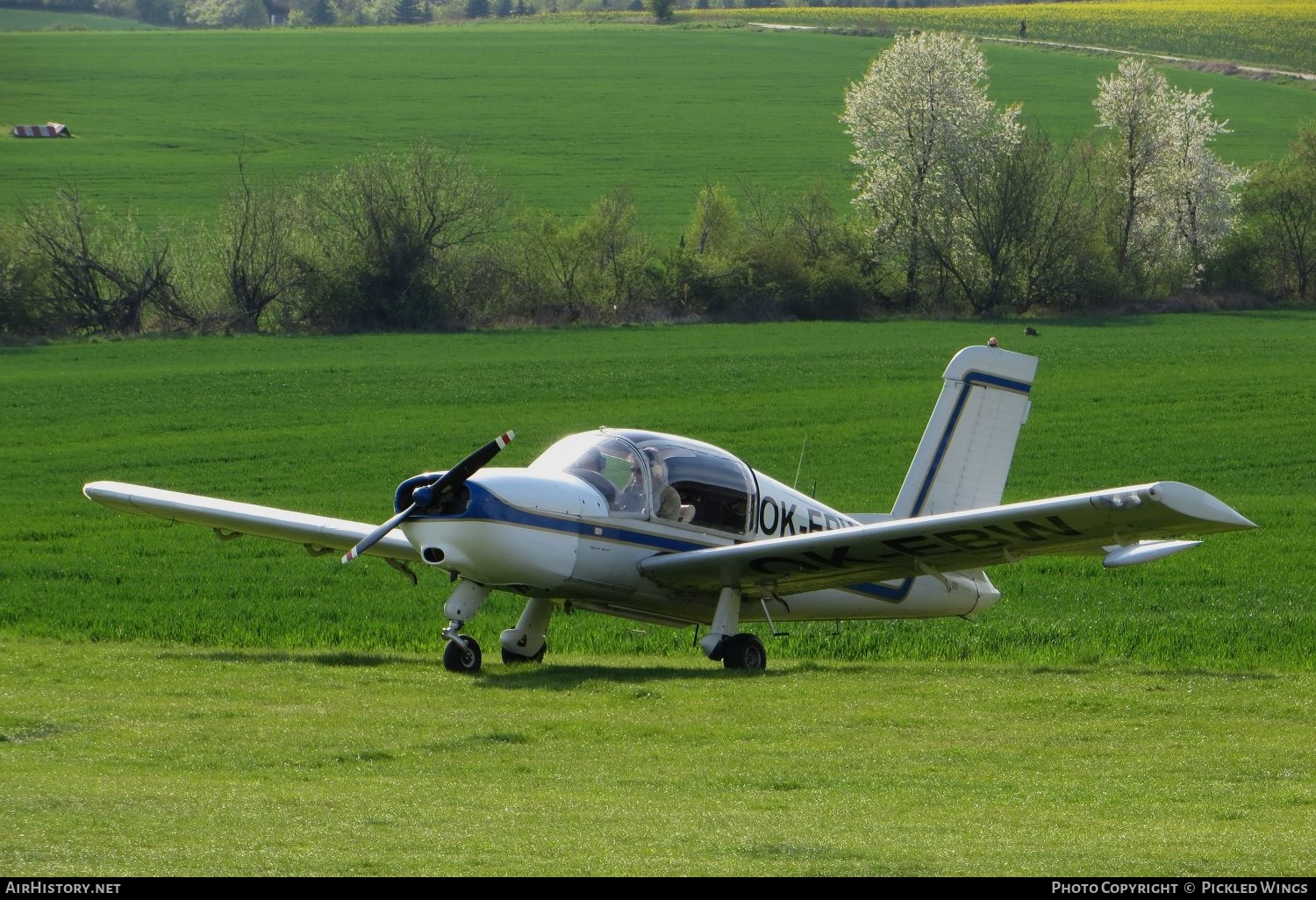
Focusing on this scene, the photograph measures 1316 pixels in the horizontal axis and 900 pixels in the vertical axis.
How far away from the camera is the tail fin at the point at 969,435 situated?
16.4m

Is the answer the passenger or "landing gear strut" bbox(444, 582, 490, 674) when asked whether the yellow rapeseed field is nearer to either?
the passenger

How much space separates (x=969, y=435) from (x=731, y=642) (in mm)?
3642

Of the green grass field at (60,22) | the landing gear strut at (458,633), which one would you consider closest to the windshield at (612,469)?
the landing gear strut at (458,633)

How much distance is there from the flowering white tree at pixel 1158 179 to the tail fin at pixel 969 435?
187 feet

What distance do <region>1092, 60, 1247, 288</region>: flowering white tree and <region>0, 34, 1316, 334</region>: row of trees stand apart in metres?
0.10

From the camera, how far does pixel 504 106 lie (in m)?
106

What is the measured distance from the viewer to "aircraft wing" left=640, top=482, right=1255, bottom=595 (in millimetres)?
11609

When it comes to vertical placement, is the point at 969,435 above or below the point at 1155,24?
below

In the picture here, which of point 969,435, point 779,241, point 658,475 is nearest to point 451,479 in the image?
point 658,475

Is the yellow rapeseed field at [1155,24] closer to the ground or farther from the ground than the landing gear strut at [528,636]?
farther from the ground

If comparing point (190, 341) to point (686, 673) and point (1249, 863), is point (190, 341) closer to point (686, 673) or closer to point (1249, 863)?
point (686, 673)

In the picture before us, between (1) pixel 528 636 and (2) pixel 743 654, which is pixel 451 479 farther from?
(2) pixel 743 654

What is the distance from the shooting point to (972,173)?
6762 centimetres

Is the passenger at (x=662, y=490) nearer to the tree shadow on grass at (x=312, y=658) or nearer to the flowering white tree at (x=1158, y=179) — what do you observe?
the tree shadow on grass at (x=312, y=658)
